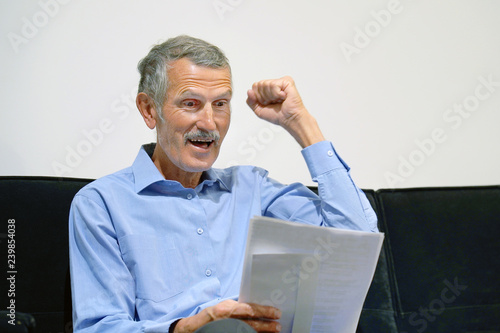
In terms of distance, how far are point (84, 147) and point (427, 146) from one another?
128cm

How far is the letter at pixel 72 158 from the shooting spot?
63.3 inches

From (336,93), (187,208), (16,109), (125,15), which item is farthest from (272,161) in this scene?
(16,109)

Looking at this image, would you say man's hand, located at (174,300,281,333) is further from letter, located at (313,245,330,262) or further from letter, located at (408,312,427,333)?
letter, located at (408,312,427,333)

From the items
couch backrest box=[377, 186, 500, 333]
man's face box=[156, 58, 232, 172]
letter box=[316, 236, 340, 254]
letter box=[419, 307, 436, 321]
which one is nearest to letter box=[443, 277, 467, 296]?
couch backrest box=[377, 186, 500, 333]

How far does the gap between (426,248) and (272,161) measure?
61 cm

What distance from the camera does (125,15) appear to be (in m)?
1.68

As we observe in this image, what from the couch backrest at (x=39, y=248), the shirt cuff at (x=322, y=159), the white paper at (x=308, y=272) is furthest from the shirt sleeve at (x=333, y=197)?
the couch backrest at (x=39, y=248)

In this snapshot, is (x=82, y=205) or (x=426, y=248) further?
(x=426, y=248)

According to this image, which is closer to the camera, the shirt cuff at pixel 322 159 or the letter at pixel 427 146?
the shirt cuff at pixel 322 159

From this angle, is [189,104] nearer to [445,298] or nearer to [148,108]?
[148,108]

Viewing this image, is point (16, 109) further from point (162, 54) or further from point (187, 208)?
point (187, 208)

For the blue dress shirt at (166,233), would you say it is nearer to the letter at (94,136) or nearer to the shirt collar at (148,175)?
the shirt collar at (148,175)

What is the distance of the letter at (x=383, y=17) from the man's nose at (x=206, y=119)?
3.11ft

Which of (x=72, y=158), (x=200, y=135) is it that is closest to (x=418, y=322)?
(x=200, y=135)
